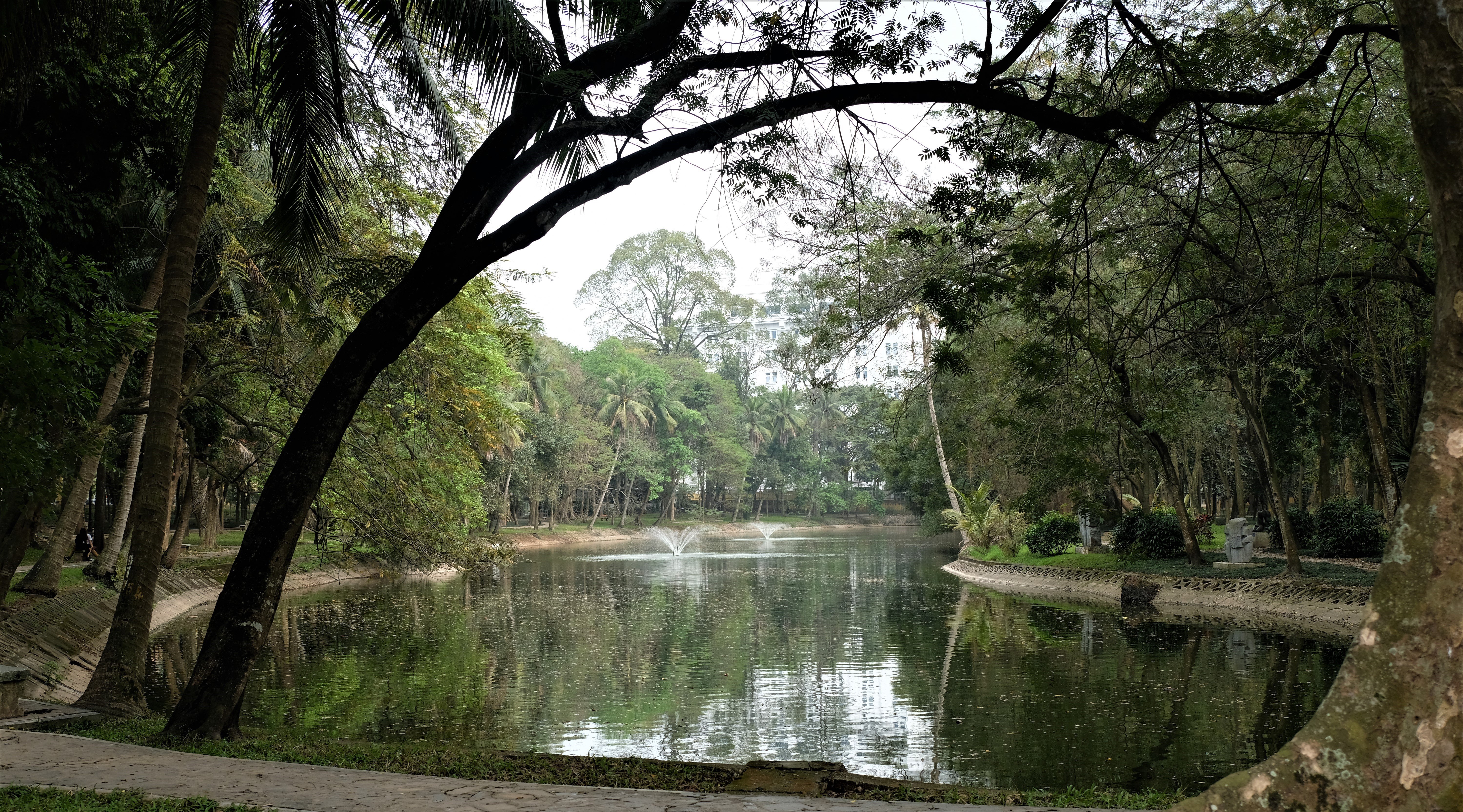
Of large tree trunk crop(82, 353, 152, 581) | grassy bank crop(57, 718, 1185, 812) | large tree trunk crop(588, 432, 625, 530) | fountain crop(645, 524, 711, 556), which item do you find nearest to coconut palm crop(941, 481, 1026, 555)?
fountain crop(645, 524, 711, 556)

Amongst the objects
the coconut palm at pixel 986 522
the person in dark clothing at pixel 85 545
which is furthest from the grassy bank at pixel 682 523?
the coconut palm at pixel 986 522

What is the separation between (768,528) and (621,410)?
1853 centimetres

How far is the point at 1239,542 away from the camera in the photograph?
21.9 metres

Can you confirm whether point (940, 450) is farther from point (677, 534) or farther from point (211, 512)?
point (677, 534)

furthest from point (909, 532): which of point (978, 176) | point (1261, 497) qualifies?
point (978, 176)

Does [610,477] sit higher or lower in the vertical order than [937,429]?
lower

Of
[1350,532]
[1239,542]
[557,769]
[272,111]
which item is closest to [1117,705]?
[557,769]

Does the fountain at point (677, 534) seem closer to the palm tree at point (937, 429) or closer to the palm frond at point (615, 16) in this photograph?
→ the palm tree at point (937, 429)

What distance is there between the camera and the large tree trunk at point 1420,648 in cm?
344

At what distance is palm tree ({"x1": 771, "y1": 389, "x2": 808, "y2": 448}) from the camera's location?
73.3 metres

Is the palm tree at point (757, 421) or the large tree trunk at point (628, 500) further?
the palm tree at point (757, 421)

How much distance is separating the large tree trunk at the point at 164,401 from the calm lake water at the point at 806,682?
2017mm

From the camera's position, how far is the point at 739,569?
1334 inches

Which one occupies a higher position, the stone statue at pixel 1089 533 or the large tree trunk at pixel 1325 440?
the large tree trunk at pixel 1325 440
